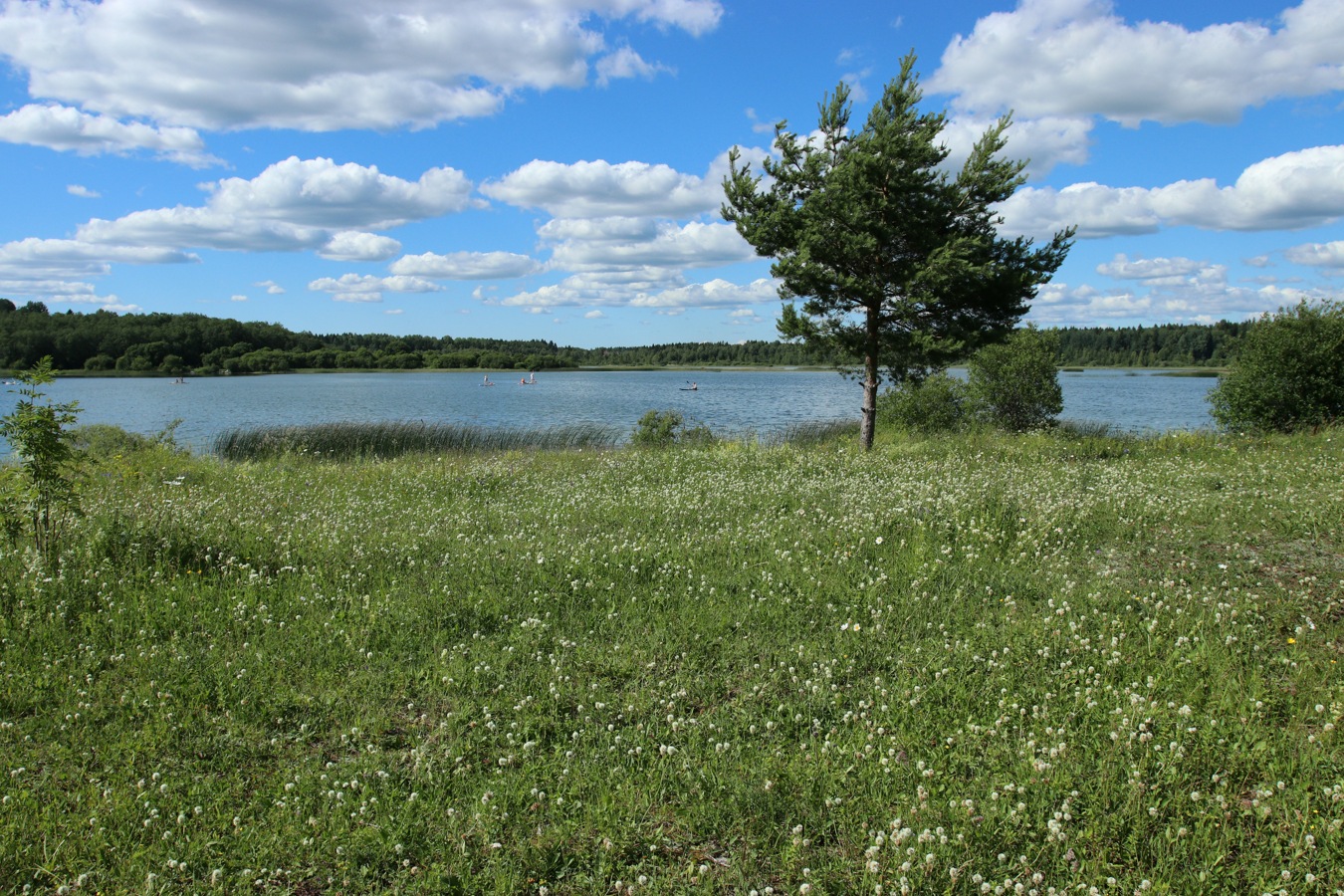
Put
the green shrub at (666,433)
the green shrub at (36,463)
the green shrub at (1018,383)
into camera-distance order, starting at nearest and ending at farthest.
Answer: the green shrub at (36,463)
the green shrub at (666,433)
the green shrub at (1018,383)

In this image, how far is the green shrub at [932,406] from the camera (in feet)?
91.3

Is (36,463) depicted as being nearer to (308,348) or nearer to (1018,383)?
(1018,383)

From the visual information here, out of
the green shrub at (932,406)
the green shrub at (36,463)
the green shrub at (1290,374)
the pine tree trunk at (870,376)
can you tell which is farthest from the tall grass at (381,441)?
the green shrub at (1290,374)

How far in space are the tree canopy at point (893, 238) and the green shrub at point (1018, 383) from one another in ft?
32.3

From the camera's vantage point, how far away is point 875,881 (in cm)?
343

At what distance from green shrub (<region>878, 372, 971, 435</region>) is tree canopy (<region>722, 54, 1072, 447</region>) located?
9.25 meters

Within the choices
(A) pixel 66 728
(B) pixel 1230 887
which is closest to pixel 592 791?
(B) pixel 1230 887

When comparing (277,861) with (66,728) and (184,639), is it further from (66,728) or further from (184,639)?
(184,639)

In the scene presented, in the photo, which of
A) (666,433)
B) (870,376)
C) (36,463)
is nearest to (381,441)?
(666,433)

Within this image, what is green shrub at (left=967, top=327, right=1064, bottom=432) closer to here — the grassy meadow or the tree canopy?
the tree canopy

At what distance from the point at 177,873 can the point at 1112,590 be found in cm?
729

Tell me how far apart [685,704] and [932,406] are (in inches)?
992

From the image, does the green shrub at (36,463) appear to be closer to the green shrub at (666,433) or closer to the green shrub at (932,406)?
the green shrub at (666,433)

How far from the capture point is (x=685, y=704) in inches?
203
